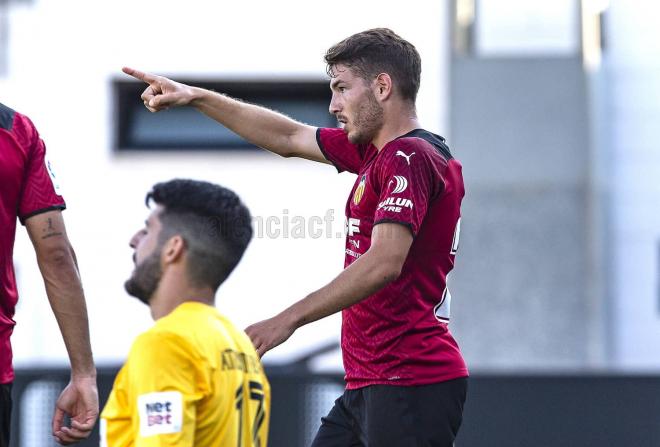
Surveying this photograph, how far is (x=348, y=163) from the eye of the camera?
4.25 meters

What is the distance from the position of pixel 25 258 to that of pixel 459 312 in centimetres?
367

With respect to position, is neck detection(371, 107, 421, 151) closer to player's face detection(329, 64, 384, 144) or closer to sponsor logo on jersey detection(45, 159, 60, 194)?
player's face detection(329, 64, 384, 144)

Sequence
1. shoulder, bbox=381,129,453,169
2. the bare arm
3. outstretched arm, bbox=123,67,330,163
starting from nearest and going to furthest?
1. the bare arm
2. shoulder, bbox=381,129,453,169
3. outstretched arm, bbox=123,67,330,163

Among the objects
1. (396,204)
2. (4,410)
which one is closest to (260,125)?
(396,204)

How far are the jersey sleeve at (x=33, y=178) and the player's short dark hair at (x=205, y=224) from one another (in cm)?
69

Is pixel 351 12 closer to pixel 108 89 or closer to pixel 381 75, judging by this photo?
pixel 108 89

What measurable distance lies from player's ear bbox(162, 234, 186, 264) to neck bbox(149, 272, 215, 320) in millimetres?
40

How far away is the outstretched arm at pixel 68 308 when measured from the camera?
12.1 feet

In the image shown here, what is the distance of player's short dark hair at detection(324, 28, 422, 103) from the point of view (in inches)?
152

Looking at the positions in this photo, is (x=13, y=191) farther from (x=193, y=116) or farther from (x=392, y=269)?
(x=193, y=116)

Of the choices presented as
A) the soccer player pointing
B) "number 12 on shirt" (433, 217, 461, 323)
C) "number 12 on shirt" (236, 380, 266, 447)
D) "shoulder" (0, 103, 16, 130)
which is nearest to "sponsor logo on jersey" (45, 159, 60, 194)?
"shoulder" (0, 103, 16, 130)

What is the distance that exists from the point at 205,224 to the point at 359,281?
607 millimetres

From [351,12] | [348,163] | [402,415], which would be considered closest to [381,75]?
[348,163]

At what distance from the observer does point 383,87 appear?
3.86 meters
